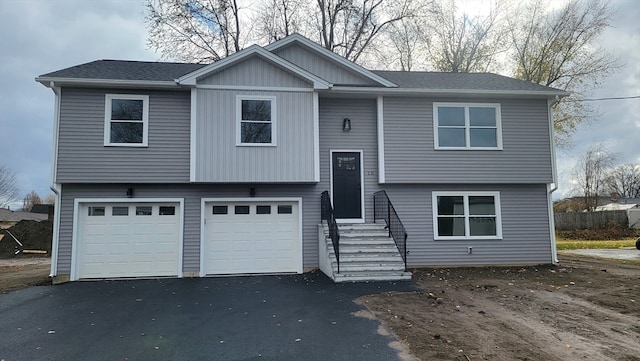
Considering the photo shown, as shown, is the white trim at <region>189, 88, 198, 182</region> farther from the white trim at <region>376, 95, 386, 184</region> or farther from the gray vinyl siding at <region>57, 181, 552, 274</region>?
the white trim at <region>376, 95, 386, 184</region>

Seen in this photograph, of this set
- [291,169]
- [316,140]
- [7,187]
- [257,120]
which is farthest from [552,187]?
[7,187]

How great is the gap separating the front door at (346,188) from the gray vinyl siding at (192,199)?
2.08ft

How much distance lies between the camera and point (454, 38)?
831 inches

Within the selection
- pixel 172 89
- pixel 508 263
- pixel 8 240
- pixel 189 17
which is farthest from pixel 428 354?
pixel 8 240

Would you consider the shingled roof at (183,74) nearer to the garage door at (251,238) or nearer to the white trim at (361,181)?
the white trim at (361,181)

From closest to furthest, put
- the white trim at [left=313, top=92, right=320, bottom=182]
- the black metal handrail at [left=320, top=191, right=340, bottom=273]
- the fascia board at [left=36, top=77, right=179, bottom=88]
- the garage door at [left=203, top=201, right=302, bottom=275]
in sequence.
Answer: the black metal handrail at [left=320, top=191, right=340, bottom=273], the fascia board at [left=36, top=77, right=179, bottom=88], the white trim at [left=313, top=92, right=320, bottom=182], the garage door at [left=203, top=201, right=302, bottom=275]

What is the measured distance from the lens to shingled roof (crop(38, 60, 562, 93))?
9.45m

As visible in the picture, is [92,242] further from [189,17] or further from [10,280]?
[189,17]

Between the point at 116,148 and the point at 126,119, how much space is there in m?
0.80

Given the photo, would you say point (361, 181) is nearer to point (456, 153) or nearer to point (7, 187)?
point (456, 153)

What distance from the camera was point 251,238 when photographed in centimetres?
993

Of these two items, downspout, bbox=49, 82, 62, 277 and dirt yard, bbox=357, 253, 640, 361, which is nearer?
dirt yard, bbox=357, 253, 640, 361

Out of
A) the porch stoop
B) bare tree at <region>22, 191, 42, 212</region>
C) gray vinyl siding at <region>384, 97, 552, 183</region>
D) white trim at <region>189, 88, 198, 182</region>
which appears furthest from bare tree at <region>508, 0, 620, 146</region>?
bare tree at <region>22, 191, 42, 212</region>

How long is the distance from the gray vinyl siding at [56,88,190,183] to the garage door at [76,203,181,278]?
0.82m
